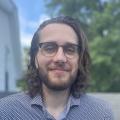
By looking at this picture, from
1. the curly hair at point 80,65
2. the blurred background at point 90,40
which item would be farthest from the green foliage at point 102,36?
the curly hair at point 80,65

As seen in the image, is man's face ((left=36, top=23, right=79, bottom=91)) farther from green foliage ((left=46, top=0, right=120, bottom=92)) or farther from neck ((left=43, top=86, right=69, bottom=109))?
green foliage ((left=46, top=0, right=120, bottom=92))

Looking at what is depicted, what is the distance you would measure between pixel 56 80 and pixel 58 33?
0.71 feet

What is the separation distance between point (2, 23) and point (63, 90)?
1106 cm

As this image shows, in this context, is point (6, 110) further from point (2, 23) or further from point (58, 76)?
point (2, 23)

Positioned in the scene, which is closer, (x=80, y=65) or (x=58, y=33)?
(x=58, y=33)

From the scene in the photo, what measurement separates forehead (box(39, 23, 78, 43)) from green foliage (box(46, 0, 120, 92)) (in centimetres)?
1724

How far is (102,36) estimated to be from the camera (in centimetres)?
2152

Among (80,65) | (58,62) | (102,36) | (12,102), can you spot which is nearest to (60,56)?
(58,62)

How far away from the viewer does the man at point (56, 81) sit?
6.33 ft

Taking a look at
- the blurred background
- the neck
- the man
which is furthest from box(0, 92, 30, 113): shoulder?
the blurred background

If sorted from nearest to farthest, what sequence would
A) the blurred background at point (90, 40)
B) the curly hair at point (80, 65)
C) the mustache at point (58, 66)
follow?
the mustache at point (58, 66), the curly hair at point (80, 65), the blurred background at point (90, 40)

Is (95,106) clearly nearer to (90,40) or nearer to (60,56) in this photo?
(60,56)

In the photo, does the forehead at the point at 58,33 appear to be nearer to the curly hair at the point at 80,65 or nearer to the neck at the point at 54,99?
the curly hair at the point at 80,65

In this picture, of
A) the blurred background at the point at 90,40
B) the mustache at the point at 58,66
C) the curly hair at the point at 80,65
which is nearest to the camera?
the mustache at the point at 58,66
